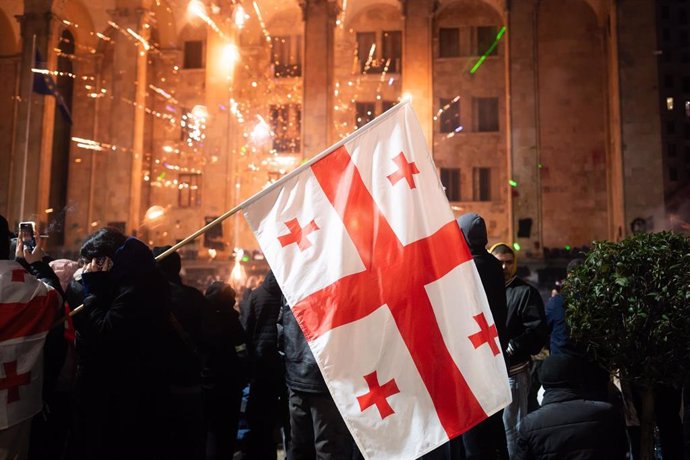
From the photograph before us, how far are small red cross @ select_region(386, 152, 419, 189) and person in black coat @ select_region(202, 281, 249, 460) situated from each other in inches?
107

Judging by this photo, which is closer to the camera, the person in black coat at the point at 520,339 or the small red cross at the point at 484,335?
the small red cross at the point at 484,335

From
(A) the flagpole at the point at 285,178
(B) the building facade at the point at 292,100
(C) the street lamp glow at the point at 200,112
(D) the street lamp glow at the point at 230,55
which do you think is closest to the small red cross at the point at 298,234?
(A) the flagpole at the point at 285,178

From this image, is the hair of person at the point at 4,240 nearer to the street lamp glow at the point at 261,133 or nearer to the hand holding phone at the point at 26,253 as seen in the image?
the hand holding phone at the point at 26,253

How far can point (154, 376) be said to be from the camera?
149 inches

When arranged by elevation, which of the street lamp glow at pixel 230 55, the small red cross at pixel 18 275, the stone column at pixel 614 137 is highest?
Answer: the street lamp glow at pixel 230 55

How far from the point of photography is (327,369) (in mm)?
3045

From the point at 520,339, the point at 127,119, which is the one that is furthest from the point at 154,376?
the point at 127,119

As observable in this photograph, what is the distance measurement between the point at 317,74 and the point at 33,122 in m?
11.3

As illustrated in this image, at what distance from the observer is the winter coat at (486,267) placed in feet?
14.4

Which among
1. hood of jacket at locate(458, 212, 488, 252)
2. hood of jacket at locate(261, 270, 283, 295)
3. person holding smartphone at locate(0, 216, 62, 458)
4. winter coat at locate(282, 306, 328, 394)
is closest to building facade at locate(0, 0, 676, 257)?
hood of jacket at locate(261, 270, 283, 295)

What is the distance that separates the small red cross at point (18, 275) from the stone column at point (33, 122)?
2153cm

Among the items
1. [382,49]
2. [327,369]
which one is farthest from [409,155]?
[382,49]

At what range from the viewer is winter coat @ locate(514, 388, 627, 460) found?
3.40 m

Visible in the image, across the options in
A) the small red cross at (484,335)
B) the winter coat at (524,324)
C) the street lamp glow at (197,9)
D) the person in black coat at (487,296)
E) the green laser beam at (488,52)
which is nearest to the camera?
the small red cross at (484,335)
